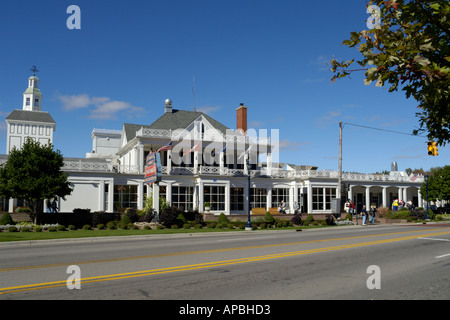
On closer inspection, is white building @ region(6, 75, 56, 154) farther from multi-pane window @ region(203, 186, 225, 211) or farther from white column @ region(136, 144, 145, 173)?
multi-pane window @ region(203, 186, 225, 211)

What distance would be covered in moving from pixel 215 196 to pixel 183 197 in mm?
3283

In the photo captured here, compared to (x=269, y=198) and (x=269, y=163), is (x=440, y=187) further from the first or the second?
(x=269, y=198)

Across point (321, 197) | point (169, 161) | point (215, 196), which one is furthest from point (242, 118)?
point (321, 197)

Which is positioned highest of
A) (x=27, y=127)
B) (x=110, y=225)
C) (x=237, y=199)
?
(x=27, y=127)

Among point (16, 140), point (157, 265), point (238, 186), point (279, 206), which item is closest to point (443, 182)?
point (279, 206)

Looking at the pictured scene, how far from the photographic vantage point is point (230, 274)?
949 centimetres

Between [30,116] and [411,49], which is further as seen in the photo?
[30,116]

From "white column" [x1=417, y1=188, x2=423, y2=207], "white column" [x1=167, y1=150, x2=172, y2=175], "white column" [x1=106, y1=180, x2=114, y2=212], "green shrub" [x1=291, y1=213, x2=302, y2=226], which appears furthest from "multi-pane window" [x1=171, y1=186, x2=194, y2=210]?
"white column" [x1=417, y1=188, x2=423, y2=207]

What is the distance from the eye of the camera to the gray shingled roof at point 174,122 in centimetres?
4313

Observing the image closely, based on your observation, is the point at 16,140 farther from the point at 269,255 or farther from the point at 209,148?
the point at 269,255

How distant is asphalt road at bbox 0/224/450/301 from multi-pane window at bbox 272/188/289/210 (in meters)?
29.4

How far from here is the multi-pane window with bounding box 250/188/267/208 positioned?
4284 cm

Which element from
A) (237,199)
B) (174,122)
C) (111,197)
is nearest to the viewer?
(111,197)

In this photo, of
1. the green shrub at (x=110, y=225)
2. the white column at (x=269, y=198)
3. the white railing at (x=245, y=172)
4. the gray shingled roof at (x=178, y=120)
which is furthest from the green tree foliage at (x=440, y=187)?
the green shrub at (x=110, y=225)
